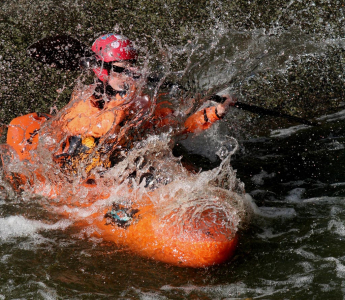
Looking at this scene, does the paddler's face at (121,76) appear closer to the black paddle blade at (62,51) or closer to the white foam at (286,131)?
the black paddle blade at (62,51)

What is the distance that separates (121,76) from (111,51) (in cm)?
23

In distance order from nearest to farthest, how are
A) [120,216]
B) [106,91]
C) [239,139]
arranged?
[120,216] < [106,91] < [239,139]

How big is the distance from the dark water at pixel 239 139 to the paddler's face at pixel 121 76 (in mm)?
583

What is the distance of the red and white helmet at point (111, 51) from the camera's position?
3.14 metres

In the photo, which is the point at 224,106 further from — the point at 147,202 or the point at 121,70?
the point at 147,202

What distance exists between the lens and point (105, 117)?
2959mm

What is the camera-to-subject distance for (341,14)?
4.87 metres

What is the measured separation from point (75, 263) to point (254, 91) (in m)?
3.19

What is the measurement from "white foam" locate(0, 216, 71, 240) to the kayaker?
43 centimetres

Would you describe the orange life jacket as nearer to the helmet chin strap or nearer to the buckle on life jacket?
the helmet chin strap

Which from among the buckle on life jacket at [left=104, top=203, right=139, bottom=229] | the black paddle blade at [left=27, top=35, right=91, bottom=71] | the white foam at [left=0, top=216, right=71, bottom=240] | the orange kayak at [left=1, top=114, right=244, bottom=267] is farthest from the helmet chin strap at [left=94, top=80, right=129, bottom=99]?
the white foam at [left=0, top=216, right=71, bottom=240]

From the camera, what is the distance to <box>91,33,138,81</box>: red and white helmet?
3.14m

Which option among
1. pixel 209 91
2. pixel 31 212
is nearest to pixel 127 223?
pixel 31 212

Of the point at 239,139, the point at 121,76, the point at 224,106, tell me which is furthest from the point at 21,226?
the point at 239,139
